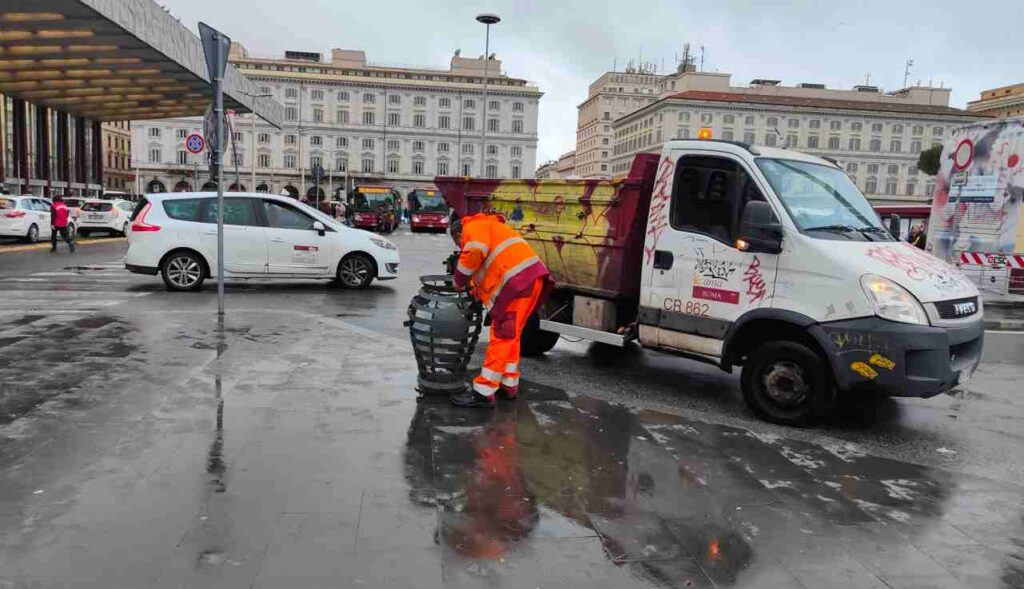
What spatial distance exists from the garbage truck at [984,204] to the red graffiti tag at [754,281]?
12.0 metres

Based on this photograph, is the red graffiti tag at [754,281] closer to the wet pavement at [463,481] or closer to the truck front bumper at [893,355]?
the truck front bumper at [893,355]

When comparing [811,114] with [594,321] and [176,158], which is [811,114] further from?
[594,321]

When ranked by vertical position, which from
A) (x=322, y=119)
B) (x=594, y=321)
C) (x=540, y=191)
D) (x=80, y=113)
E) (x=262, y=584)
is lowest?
(x=262, y=584)

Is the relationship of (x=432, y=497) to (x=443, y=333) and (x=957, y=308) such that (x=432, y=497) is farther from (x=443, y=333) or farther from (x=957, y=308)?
(x=957, y=308)

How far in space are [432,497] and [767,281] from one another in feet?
10.4

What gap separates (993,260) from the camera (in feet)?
52.1

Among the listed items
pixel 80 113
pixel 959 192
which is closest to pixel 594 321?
pixel 959 192

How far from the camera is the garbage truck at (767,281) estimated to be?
5.14 m

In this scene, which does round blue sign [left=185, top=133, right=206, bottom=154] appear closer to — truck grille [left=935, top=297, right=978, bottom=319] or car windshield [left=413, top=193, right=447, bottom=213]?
truck grille [left=935, top=297, right=978, bottom=319]

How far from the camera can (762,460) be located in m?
4.85

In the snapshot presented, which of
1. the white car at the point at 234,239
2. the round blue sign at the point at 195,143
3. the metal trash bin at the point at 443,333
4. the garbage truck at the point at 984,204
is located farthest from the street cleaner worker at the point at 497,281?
the garbage truck at the point at 984,204

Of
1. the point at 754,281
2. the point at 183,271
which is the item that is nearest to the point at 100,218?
the point at 183,271

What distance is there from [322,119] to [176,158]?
70.6 feet

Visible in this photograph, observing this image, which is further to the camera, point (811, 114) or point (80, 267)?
point (811, 114)
